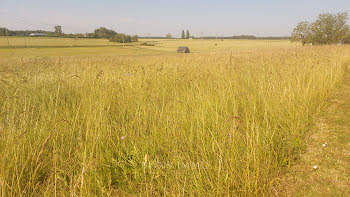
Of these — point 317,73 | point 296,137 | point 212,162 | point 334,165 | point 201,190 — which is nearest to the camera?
point 201,190

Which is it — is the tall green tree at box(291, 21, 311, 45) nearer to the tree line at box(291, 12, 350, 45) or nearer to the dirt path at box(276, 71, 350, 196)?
the tree line at box(291, 12, 350, 45)

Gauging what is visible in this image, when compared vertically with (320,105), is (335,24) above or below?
above

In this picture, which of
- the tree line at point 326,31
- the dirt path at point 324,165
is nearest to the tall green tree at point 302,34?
the tree line at point 326,31

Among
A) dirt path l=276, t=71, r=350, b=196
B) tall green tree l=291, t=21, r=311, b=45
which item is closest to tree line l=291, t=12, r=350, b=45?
tall green tree l=291, t=21, r=311, b=45

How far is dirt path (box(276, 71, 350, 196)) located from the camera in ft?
5.81

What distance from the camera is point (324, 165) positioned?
2.11m

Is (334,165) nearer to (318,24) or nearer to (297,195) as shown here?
(297,195)

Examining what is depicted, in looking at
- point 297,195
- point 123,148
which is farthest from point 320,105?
point 123,148

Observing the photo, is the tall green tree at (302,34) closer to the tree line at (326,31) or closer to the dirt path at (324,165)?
the tree line at (326,31)

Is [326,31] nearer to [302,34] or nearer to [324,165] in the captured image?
[302,34]

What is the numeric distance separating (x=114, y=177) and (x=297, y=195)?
1767 mm

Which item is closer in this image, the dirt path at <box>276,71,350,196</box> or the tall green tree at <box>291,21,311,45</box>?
the dirt path at <box>276,71,350,196</box>

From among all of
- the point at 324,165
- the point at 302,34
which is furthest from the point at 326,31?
the point at 324,165

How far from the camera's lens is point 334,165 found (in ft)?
6.84
